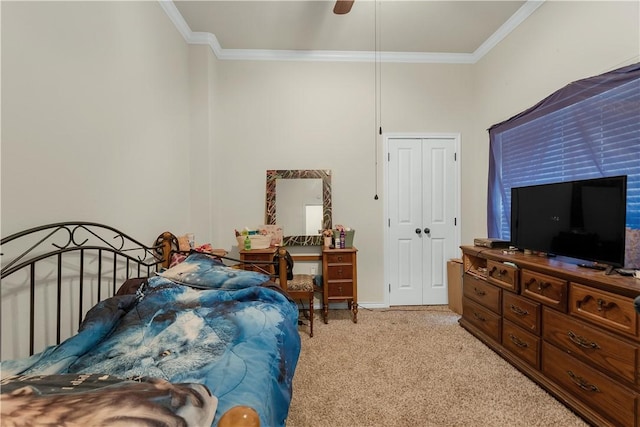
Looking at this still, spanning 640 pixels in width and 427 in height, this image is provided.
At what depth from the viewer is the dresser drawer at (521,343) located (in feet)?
6.43

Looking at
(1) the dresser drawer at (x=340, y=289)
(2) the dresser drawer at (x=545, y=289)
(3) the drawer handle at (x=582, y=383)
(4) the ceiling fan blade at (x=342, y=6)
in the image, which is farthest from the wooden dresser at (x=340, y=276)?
(4) the ceiling fan blade at (x=342, y=6)

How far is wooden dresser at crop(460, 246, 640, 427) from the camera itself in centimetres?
144

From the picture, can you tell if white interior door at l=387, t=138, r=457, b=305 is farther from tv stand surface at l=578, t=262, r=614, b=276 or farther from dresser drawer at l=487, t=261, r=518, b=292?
tv stand surface at l=578, t=262, r=614, b=276

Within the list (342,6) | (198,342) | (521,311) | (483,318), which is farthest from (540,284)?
(342,6)

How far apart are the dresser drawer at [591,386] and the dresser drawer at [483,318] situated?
17.7 inches

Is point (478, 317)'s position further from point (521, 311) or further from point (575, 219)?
point (575, 219)

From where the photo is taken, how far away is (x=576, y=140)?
219 cm

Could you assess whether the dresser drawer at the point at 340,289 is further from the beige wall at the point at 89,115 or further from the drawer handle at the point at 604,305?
the drawer handle at the point at 604,305

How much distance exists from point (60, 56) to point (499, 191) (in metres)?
3.70

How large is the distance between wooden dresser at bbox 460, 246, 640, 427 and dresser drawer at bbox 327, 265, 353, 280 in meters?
1.28

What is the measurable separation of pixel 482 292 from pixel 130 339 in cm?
266

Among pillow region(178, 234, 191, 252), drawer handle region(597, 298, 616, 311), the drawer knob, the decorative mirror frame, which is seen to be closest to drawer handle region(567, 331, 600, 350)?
drawer handle region(597, 298, 616, 311)

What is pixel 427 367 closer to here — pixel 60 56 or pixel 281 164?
pixel 281 164

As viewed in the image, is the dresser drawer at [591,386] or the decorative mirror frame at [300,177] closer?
the dresser drawer at [591,386]
